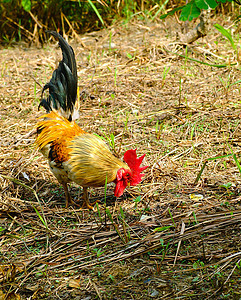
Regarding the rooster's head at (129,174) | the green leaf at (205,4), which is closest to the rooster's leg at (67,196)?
the rooster's head at (129,174)

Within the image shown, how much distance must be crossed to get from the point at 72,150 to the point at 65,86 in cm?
83

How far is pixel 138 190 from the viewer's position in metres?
3.68

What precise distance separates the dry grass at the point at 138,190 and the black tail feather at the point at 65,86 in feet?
2.44

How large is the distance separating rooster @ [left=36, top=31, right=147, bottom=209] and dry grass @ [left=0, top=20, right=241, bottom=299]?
0.30 meters

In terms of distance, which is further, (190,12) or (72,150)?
(72,150)

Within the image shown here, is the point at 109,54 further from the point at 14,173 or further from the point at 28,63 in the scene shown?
the point at 14,173

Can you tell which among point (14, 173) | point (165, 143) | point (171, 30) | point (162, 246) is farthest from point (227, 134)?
point (171, 30)

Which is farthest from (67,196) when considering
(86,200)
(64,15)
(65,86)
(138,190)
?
(64,15)

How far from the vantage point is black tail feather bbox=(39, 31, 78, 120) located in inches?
147

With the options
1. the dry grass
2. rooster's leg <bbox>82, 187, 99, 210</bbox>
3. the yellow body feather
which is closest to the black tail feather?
the yellow body feather

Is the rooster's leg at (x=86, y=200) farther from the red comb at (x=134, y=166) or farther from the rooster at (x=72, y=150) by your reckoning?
the red comb at (x=134, y=166)

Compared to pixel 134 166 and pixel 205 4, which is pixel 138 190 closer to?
pixel 134 166

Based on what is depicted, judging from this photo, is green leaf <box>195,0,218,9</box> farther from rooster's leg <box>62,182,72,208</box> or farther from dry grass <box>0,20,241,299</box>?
rooster's leg <box>62,182,72,208</box>

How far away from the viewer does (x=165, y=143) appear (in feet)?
14.4
